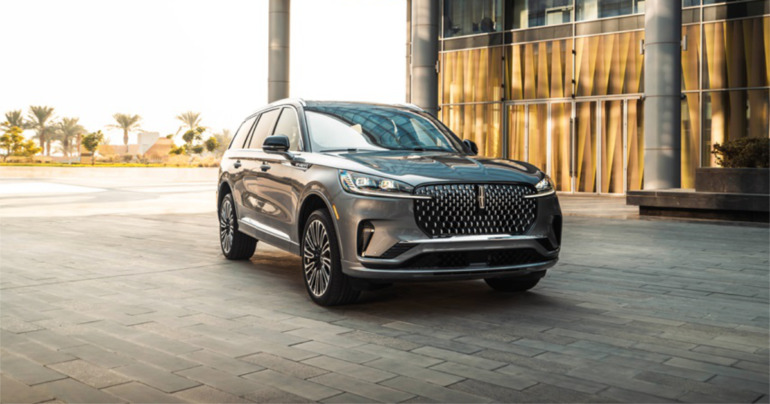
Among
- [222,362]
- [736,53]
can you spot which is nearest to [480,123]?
[736,53]

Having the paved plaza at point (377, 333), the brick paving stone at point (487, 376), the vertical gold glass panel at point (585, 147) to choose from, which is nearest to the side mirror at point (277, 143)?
the paved plaza at point (377, 333)

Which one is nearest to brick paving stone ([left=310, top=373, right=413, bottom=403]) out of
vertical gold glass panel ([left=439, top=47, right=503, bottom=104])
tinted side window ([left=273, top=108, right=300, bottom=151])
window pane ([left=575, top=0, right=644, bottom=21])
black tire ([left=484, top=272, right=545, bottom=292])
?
black tire ([left=484, top=272, right=545, bottom=292])

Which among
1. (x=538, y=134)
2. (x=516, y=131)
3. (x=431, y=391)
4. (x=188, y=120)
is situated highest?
(x=188, y=120)

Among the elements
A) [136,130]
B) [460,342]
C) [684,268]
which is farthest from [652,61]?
[136,130]

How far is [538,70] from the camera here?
25969mm

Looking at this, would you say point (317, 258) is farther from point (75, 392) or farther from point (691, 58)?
point (691, 58)

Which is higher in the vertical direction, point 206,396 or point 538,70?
point 538,70

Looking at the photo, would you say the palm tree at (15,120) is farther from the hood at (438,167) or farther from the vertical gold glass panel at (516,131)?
the hood at (438,167)

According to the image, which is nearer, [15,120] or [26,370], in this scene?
[26,370]

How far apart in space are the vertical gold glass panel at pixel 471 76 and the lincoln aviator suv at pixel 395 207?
20.1 m

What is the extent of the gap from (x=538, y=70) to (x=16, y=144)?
61232 millimetres

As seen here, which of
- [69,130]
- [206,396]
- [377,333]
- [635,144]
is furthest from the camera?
[69,130]

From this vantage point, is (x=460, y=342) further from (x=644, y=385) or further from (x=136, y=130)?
(x=136, y=130)

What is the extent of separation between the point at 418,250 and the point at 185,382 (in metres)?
2.14
